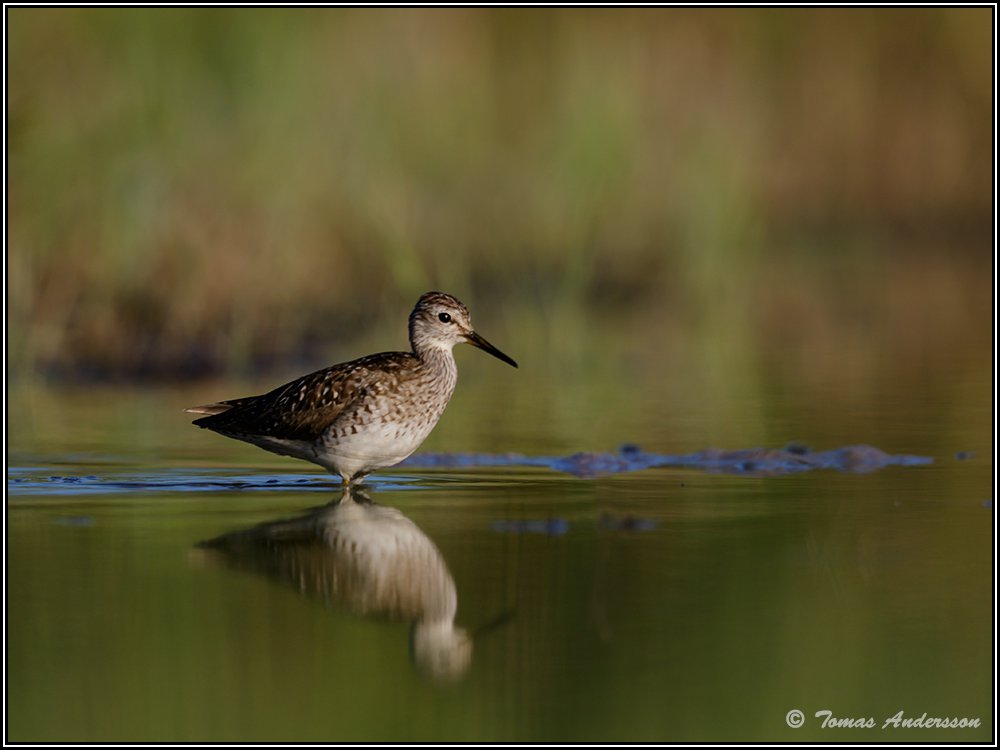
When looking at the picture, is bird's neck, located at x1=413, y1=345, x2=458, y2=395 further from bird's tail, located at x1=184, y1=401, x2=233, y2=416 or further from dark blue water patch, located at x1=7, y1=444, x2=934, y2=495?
bird's tail, located at x1=184, y1=401, x2=233, y2=416

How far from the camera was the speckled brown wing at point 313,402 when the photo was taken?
29.1ft

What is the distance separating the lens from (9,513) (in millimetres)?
8109

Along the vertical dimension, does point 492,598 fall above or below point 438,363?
below

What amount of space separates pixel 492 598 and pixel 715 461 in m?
3.39

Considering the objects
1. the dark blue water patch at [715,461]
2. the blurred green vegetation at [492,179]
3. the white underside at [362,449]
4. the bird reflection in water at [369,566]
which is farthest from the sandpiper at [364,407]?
the blurred green vegetation at [492,179]

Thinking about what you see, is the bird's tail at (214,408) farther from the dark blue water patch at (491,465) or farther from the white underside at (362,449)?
the white underside at (362,449)

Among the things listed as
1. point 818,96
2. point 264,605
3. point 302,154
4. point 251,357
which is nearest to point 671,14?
point 818,96

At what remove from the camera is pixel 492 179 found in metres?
19.7

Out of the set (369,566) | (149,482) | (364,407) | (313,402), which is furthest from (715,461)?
(369,566)

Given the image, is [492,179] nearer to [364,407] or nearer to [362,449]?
[364,407]

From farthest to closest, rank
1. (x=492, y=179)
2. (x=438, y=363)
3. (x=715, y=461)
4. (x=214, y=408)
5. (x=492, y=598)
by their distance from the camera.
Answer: (x=492, y=179) → (x=715, y=461) → (x=214, y=408) → (x=438, y=363) → (x=492, y=598)

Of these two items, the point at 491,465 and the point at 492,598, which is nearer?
the point at 492,598

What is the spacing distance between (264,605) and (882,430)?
17.3 feet

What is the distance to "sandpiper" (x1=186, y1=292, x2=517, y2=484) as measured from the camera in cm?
874
